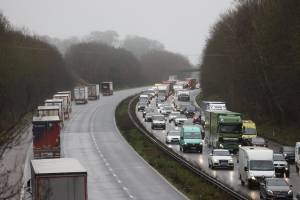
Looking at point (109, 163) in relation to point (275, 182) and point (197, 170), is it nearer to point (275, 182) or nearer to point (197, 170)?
Result: point (197, 170)

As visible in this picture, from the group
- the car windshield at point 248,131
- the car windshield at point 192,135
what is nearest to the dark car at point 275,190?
the car windshield at point 192,135

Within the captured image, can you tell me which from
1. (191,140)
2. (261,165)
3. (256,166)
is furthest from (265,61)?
(256,166)

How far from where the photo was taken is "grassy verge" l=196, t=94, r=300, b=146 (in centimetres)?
6639

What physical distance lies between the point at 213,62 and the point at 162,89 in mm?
17493

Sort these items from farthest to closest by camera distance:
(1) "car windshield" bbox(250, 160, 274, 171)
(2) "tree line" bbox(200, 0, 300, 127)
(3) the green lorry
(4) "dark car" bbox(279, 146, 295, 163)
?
1. (2) "tree line" bbox(200, 0, 300, 127)
2. (3) the green lorry
3. (4) "dark car" bbox(279, 146, 295, 163)
4. (1) "car windshield" bbox(250, 160, 274, 171)

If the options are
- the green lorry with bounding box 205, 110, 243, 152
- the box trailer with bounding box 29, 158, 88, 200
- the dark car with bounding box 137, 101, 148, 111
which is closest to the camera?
the box trailer with bounding box 29, 158, 88, 200

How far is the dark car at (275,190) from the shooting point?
33.1 m

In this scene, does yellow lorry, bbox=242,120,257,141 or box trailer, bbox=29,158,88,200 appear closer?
box trailer, bbox=29,158,88,200

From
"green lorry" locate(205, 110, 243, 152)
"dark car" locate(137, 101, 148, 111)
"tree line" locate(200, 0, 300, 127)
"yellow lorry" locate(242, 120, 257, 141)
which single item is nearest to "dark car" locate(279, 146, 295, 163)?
"green lorry" locate(205, 110, 243, 152)

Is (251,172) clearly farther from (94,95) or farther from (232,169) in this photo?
(94,95)

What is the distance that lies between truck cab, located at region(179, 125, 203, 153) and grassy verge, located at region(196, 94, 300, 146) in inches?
320

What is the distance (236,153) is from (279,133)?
16.8m

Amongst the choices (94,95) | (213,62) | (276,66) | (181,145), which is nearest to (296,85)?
(276,66)

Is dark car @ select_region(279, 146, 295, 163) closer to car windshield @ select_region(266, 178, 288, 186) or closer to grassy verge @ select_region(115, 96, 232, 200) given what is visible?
grassy verge @ select_region(115, 96, 232, 200)
